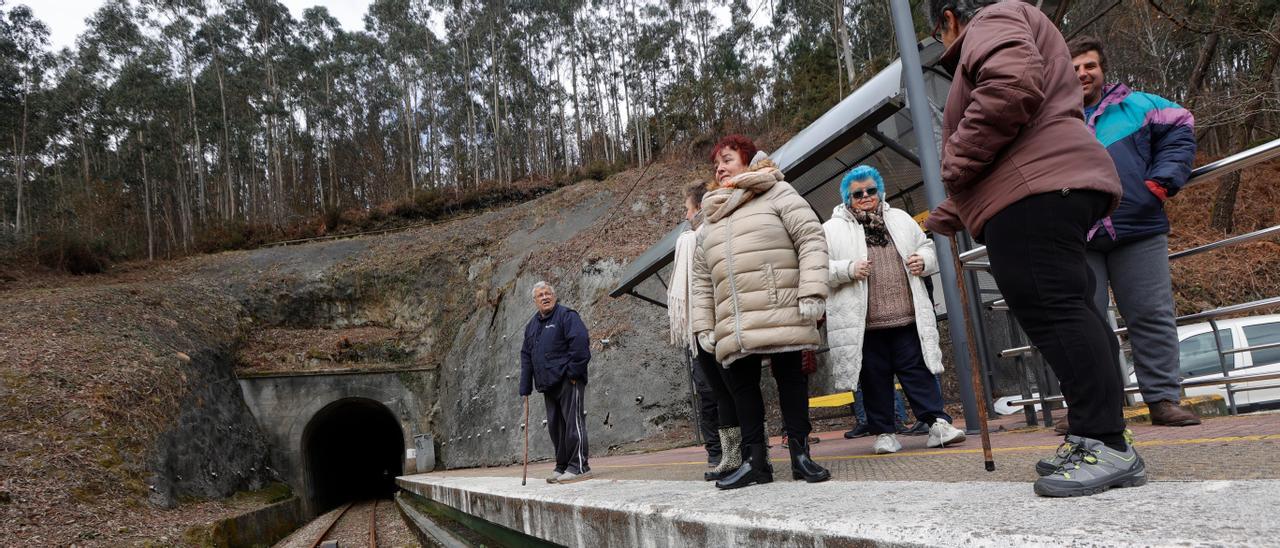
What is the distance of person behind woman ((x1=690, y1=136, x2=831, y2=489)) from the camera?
3443 mm

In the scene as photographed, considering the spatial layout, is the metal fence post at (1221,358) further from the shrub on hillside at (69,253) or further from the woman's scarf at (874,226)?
the shrub on hillside at (69,253)

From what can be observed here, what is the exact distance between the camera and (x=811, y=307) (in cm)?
338

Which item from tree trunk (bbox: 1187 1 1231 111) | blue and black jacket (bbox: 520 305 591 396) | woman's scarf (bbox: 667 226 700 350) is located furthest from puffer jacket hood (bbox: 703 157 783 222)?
tree trunk (bbox: 1187 1 1231 111)

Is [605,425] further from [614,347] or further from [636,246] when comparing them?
[636,246]

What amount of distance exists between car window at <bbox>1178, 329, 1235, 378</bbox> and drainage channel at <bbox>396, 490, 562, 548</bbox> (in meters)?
7.13

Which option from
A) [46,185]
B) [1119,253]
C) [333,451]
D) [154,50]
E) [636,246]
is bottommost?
[333,451]

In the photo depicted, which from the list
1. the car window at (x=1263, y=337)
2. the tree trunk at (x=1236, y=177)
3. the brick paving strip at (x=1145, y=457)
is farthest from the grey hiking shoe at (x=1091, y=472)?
the tree trunk at (x=1236, y=177)

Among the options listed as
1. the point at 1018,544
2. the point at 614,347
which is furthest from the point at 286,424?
the point at 1018,544

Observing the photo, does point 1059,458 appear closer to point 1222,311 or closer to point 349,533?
point 1222,311

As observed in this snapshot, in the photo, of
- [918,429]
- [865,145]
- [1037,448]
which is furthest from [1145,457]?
[865,145]

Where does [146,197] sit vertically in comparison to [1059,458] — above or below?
above

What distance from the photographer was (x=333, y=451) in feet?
94.3

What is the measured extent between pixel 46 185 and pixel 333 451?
26453 millimetres

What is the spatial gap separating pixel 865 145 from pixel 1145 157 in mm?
4341
